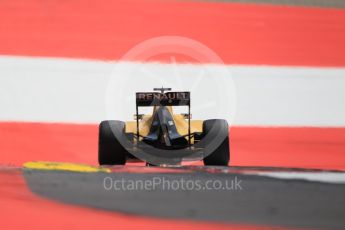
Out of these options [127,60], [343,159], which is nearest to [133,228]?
[343,159]

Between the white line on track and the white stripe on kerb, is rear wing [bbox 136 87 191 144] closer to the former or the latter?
the white line on track

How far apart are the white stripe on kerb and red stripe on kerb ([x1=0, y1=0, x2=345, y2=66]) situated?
0.17m

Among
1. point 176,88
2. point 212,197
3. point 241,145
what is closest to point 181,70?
point 176,88

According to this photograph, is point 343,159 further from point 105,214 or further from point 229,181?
point 105,214

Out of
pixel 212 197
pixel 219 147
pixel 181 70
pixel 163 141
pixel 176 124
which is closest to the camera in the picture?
pixel 212 197

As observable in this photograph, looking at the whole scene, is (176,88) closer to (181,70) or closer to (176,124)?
(181,70)

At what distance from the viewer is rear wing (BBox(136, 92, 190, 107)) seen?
4.12m

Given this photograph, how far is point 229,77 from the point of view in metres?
6.41

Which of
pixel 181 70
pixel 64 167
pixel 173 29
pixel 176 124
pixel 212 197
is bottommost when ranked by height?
pixel 212 197

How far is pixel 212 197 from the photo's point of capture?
2945 millimetres

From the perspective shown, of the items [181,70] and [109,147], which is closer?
[109,147]

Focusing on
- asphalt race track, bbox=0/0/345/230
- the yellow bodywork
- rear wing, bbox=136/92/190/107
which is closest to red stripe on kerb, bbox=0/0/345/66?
asphalt race track, bbox=0/0/345/230

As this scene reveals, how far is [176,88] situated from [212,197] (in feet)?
11.1

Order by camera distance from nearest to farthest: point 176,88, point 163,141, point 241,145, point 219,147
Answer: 1. point 163,141
2. point 219,147
3. point 241,145
4. point 176,88
